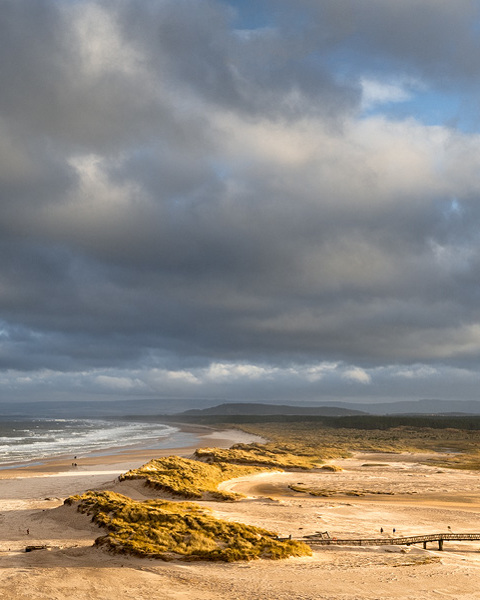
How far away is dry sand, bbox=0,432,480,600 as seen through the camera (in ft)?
68.5

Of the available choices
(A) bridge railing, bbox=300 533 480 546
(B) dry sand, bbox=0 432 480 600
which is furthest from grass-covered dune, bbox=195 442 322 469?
(A) bridge railing, bbox=300 533 480 546

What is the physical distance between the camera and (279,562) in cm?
2522

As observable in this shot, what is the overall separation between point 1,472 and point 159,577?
46.1 metres

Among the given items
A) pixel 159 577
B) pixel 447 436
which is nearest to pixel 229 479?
pixel 159 577

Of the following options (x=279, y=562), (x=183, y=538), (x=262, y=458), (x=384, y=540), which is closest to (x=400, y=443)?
(x=262, y=458)

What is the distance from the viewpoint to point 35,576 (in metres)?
22.1

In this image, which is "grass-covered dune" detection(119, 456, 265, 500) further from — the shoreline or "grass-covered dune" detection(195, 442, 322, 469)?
the shoreline

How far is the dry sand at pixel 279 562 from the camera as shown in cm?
2088

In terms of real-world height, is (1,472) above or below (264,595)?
below

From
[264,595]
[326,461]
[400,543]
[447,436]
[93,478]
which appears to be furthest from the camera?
[447,436]

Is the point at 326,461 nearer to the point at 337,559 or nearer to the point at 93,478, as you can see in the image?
the point at 93,478

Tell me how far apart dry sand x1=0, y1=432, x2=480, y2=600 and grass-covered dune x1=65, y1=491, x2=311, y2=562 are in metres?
0.76

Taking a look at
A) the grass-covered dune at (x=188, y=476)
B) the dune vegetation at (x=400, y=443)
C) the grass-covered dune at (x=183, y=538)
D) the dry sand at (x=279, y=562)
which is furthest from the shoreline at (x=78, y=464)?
the grass-covered dune at (x=183, y=538)

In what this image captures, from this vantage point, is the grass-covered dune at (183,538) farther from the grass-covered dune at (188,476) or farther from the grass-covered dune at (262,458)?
the grass-covered dune at (262,458)
